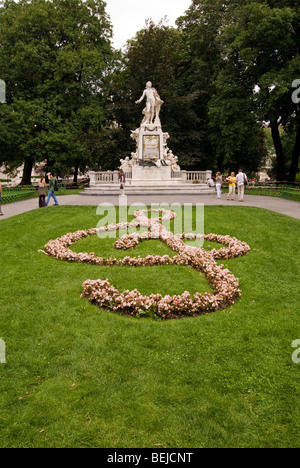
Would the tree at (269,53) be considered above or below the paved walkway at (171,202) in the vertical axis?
above

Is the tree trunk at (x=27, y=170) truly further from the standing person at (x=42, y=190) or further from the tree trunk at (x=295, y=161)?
the tree trunk at (x=295, y=161)

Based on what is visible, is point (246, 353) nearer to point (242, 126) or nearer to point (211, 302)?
point (211, 302)

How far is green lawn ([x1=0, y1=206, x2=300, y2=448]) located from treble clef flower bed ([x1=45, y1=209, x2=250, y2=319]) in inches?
8.6

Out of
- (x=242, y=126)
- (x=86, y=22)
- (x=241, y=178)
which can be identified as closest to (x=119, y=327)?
(x=241, y=178)

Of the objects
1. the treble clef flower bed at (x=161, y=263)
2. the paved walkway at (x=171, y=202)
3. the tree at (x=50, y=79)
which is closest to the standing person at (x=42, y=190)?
the paved walkway at (x=171, y=202)

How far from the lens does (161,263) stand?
293 inches

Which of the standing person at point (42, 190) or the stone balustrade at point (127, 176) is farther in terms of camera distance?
the stone balustrade at point (127, 176)

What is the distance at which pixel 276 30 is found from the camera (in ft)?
79.8

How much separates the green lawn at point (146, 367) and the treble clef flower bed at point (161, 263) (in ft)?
0.71

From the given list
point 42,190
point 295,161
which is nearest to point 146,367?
point 42,190

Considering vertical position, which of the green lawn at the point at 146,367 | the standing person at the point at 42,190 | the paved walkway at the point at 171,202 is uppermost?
the standing person at the point at 42,190

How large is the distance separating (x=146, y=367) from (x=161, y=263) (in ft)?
12.0

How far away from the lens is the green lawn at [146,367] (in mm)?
3021
